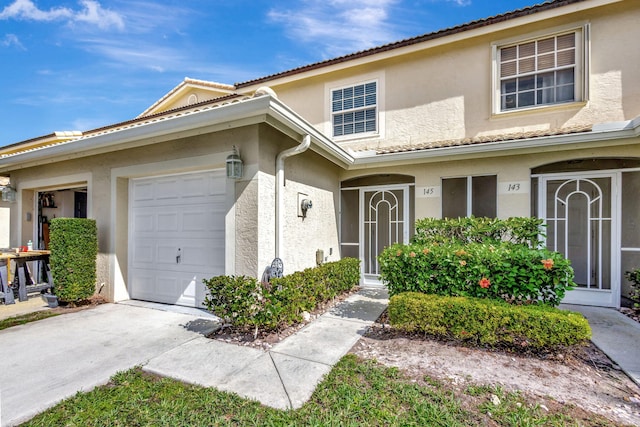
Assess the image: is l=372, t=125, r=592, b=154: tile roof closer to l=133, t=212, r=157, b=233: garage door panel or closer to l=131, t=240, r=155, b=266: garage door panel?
l=133, t=212, r=157, b=233: garage door panel

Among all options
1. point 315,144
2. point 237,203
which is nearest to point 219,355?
point 237,203

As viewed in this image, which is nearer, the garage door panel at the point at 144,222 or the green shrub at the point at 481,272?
the green shrub at the point at 481,272

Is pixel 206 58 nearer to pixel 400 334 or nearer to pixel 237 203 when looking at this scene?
pixel 237 203

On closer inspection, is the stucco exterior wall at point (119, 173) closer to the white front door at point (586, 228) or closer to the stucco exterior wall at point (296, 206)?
the stucco exterior wall at point (296, 206)

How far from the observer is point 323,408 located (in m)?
3.34

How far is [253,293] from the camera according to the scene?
17.5 ft

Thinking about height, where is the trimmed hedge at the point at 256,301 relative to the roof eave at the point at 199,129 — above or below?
below

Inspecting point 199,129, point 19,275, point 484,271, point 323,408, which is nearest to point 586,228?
point 484,271

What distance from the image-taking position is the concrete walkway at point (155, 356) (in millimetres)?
3672

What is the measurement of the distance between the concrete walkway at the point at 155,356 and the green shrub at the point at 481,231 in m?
2.57

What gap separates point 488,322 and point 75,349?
671 cm

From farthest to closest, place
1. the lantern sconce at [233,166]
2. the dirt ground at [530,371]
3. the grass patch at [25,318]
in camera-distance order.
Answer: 1. the grass patch at [25,318]
2. the lantern sconce at [233,166]
3. the dirt ground at [530,371]

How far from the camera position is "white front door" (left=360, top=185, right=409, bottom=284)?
9.41 m

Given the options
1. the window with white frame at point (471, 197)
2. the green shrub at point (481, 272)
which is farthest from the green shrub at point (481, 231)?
the window with white frame at point (471, 197)
